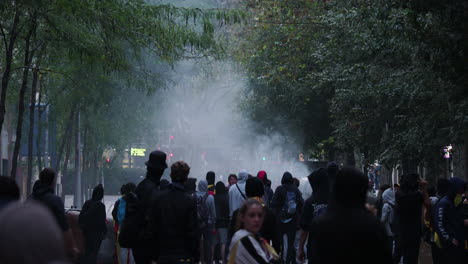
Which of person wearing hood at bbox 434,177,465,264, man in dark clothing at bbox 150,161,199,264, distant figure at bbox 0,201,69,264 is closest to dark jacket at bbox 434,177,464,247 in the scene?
person wearing hood at bbox 434,177,465,264

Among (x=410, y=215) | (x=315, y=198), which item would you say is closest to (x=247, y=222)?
(x=315, y=198)

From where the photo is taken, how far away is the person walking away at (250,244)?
21.6ft

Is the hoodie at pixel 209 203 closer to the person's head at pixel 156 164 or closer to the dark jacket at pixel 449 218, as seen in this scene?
the dark jacket at pixel 449 218

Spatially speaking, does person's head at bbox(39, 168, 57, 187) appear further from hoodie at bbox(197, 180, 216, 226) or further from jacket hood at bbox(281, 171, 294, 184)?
hoodie at bbox(197, 180, 216, 226)

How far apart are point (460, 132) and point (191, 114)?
65849 millimetres

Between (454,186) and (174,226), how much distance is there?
17.0ft

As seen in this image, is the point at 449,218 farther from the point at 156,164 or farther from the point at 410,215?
the point at 156,164

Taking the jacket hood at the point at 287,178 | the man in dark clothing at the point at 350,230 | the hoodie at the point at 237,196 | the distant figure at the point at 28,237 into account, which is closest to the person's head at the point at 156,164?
the man in dark clothing at the point at 350,230

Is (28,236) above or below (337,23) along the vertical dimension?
below

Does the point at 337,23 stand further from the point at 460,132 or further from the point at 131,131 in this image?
the point at 131,131

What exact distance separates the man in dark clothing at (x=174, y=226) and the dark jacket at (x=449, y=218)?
194 inches

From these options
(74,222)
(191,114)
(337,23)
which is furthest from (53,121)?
(191,114)

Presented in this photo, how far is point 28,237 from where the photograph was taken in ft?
9.63

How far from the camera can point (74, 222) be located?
529 inches
